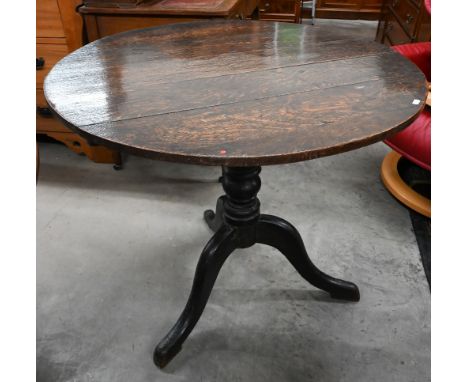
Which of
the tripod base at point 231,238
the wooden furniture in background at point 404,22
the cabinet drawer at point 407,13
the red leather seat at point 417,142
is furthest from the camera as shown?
the cabinet drawer at point 407,13

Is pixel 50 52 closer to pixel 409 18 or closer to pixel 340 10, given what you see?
pixel 409 18

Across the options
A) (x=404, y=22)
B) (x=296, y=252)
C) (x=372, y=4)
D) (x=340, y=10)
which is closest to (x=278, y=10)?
(x=340, y=10)

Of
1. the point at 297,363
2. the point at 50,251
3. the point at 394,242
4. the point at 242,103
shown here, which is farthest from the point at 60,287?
the point at 394,242

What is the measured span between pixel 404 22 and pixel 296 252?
2.17 meters

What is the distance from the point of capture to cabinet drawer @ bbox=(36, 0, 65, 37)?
1.62m

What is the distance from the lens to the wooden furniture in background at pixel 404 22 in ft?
7.11

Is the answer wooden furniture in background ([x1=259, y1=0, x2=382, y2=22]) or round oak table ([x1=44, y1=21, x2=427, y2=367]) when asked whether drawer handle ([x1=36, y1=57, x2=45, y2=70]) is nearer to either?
round oak table ([x1=44, y1=21, x2=427, y2=367])

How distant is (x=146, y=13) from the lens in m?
1.55

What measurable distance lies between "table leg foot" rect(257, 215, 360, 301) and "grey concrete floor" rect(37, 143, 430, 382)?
0.06 metres

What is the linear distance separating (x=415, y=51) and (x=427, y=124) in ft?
1.51

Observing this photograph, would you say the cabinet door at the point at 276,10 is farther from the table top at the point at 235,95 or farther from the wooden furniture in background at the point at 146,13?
the table top at the point at 235,95

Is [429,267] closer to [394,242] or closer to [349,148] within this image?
[394,242]

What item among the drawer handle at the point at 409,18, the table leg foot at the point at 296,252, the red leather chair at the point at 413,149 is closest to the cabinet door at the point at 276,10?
the drawer handle at the point at 409,18

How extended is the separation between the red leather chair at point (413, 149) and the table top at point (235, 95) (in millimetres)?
482
